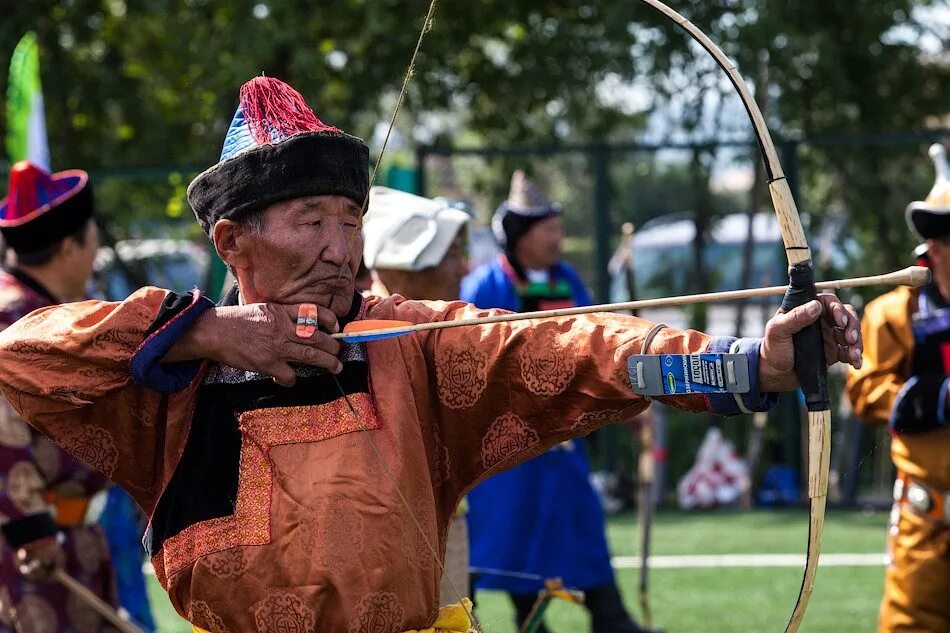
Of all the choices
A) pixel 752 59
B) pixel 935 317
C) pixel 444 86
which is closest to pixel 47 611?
pixel 935 317

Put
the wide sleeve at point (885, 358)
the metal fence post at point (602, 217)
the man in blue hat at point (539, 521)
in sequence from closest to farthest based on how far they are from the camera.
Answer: the wide sleeve at point (885, 358)
the man in blue hat at point (539, 521)
the metal fence post at point (602, 217)

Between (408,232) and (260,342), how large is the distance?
2.14m

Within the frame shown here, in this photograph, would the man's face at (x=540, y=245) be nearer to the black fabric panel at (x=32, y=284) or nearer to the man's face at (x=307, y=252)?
the black fabric panel at (x=32, y=284)

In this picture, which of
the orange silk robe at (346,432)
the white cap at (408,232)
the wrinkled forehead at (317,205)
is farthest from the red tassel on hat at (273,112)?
the white cap at (408,232)

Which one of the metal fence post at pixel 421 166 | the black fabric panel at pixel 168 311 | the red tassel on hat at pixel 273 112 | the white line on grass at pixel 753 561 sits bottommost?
the white line on grass at pixel 753 561

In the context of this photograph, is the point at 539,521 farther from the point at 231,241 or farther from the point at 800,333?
the point at 800,333

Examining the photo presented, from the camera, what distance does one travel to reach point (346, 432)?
2.68 metres

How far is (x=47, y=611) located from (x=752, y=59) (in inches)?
297

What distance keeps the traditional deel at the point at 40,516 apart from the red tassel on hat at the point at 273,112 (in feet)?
5.87

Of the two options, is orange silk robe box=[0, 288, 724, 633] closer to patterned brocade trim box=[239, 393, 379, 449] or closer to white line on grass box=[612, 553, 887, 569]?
patterned brocade trim box=[239, 393, 379, 449]

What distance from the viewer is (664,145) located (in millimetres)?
10391

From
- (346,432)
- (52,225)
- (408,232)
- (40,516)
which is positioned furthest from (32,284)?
(346,432)

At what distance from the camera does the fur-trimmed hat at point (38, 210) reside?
482cm

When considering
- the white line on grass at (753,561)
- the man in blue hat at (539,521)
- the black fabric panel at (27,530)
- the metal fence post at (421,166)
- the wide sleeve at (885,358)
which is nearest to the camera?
the black fabric panel at (27,530)
